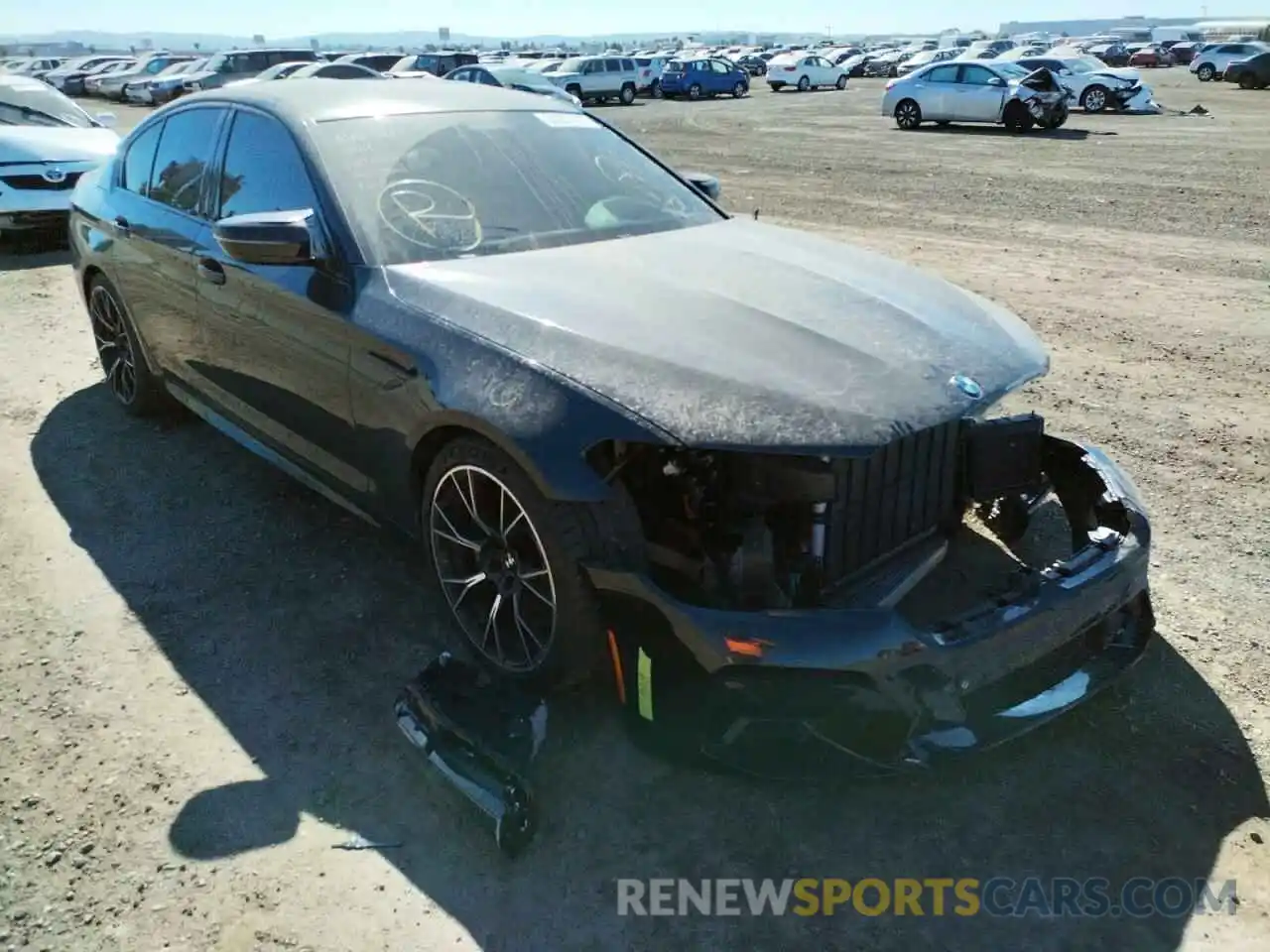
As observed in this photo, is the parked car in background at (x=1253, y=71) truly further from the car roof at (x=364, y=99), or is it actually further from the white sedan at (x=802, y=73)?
the car roof at (x=364, y=99)

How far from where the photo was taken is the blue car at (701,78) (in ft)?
114

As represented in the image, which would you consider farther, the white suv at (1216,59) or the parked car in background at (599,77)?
the white suv at (1216,59)

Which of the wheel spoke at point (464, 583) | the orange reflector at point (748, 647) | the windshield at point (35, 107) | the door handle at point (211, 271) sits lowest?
the wheel spoke at point (464, 583)

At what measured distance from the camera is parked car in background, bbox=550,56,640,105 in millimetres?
32219

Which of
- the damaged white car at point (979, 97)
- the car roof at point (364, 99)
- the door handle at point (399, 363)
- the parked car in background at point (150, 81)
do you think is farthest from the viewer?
the parked car in background at point (150, 81)

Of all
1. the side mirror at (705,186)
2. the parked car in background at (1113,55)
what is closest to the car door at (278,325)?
the side mirror at (705,186)

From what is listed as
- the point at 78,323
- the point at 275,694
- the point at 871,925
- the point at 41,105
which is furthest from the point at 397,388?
the point at 41,105

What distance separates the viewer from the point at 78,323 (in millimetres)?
7344

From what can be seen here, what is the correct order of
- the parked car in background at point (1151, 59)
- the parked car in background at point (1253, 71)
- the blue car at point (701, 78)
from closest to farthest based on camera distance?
the parked car in background at point (1253, 71) < the blue car at point (701, 78) < the parked car in background at point (1151, 59)

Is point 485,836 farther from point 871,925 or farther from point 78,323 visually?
point 78,323

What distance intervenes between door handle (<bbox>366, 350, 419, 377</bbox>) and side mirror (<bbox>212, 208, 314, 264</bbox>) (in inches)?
17.1

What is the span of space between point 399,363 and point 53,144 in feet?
28.4

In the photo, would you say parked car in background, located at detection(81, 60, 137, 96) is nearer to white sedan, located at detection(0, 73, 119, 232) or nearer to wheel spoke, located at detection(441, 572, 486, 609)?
white sedan, located at detection(0, 73, 119, 232)

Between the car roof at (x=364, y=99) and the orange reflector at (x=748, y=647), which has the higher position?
the car roof at (x=364, y=99)
